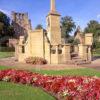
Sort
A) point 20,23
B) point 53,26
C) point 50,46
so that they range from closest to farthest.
Result: point 50,46 → point 53,26 → point 20,23

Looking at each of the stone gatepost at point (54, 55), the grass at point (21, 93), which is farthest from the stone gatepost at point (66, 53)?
the grass at point (21, 93)

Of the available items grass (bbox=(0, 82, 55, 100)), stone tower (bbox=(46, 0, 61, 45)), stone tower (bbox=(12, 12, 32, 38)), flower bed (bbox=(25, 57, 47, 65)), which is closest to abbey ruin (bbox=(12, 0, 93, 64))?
stone tower (bbox=(46, 0, 61, 45))

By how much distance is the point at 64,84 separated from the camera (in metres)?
9.41

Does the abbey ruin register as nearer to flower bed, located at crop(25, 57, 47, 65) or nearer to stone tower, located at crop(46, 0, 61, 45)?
stone tower, located at crop(46, 0, 61, 45)

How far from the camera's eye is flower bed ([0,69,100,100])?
8085 millimetres

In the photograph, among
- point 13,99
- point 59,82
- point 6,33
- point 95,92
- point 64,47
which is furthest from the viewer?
point 6,33

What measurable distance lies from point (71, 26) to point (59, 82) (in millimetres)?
60198

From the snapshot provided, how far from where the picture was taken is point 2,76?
12594 mm

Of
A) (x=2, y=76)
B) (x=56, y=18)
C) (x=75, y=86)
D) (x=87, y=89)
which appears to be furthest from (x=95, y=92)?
(x=56, y=18)

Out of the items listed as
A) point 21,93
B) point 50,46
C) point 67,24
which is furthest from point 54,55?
point 67,24

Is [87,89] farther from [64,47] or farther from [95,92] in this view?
[64,47]

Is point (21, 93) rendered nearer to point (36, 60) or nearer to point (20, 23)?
point (36, 60)

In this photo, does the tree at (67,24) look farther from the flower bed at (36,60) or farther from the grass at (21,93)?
the grass at (21,93)

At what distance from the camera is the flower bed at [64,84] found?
318 inches
